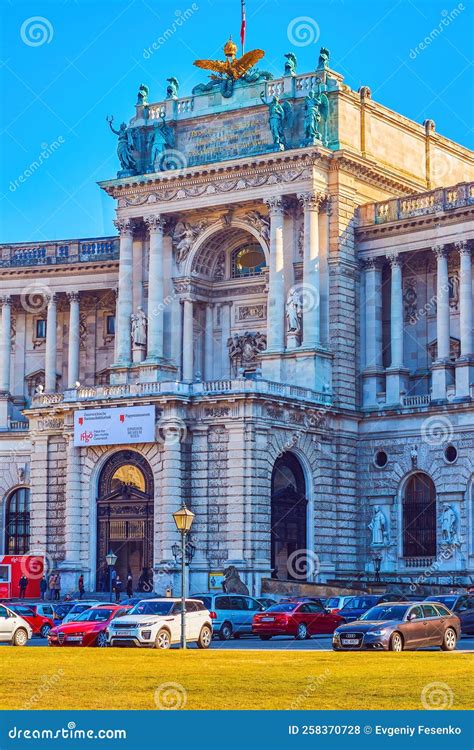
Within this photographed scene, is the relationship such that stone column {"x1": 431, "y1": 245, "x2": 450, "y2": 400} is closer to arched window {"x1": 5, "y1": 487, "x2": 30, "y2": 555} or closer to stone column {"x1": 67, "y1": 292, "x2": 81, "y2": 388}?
stone column {"x1": 67, "y1": 292, "x2": 81, "y2": 388}

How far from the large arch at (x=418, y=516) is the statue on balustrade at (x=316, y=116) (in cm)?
1781

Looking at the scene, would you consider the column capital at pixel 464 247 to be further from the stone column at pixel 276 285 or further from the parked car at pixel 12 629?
the parked car at pixel 12 629

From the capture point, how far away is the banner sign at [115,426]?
79.1 metres

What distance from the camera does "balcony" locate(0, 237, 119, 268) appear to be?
9588cm

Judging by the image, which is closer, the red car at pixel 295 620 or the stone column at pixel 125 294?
the red car at pixel 295 620

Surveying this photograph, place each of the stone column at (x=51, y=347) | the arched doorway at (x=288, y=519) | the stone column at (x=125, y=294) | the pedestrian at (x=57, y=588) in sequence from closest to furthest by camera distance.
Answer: the arched doorway at (x=288, y=519)
the pedestrian at (x=57, y=588)
the stone column at (x=125, y=294)
the stone column at (x=51, y=347)

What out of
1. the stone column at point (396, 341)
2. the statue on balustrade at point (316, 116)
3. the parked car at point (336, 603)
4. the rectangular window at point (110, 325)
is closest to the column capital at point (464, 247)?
the stone column at point (396, 341)

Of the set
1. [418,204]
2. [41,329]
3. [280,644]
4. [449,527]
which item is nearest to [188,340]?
[418,204]

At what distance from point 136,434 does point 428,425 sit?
587 inches

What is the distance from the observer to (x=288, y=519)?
80562 mm

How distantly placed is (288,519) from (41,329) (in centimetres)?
2610

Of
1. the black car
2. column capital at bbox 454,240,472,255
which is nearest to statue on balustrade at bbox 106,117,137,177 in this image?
column capital at bbox 454,240,472,255

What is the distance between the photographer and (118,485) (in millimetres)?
81688
